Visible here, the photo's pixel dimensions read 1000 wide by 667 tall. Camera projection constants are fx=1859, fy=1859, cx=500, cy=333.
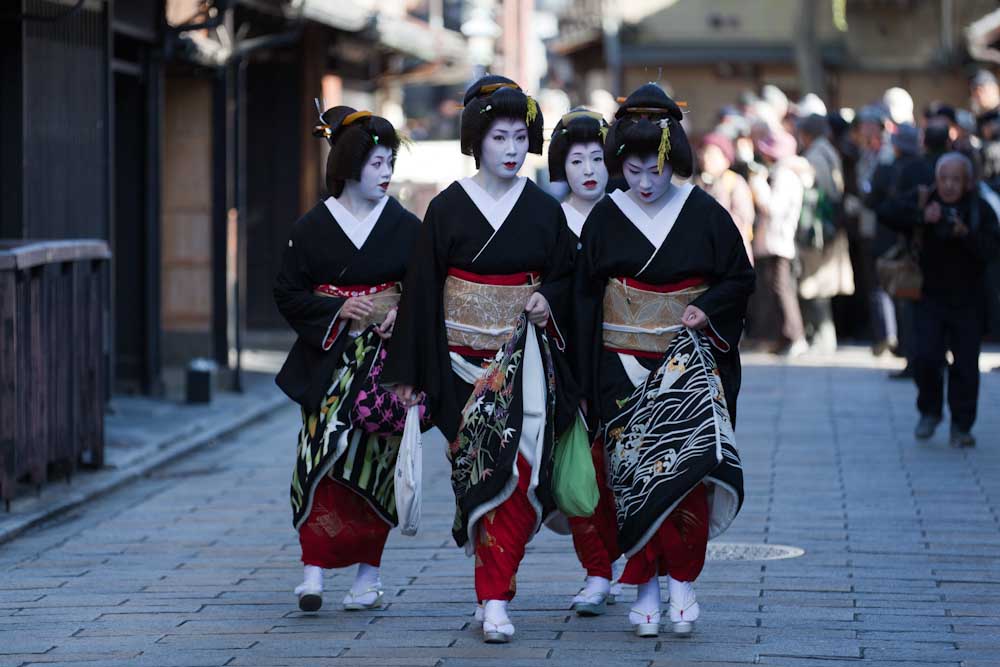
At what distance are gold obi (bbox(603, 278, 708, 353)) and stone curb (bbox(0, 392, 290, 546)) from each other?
10.7 feet

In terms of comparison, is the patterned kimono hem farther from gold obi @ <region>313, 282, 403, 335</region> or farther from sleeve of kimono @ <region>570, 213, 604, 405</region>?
gold obi @ <region>313, 282, 403, 335</region>

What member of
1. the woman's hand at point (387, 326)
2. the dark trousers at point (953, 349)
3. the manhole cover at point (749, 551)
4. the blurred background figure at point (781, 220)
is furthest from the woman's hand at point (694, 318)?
the blurred background figure at point (781, 220)

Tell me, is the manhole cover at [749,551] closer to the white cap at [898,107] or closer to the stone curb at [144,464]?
the stone curb at [144,464]

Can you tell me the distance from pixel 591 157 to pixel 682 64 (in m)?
26.4

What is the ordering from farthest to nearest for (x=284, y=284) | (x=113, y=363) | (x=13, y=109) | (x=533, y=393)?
1. (x=113, y=363)
2. (x=13, y=109)
3. (x=284, y=284)
4. (x=533, y=393)

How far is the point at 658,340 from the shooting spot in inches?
258

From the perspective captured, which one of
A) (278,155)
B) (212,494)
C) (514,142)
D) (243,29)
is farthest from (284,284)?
(278,155)

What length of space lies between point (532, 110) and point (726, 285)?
922 millimetres

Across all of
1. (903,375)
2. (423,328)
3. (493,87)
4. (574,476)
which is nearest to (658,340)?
(574,476)

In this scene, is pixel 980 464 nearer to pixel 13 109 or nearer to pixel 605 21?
pixel 13 109

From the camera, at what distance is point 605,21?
32.7 meters

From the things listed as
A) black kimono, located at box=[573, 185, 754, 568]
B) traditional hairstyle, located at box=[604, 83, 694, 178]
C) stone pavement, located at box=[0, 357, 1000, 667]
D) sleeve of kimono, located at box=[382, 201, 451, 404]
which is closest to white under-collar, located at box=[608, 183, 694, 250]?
black kimono, located at box=[573, 185, 754, 568]

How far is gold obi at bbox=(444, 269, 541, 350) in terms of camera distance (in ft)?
21.4

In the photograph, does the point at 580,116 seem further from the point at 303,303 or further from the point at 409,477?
the point at 409,477
